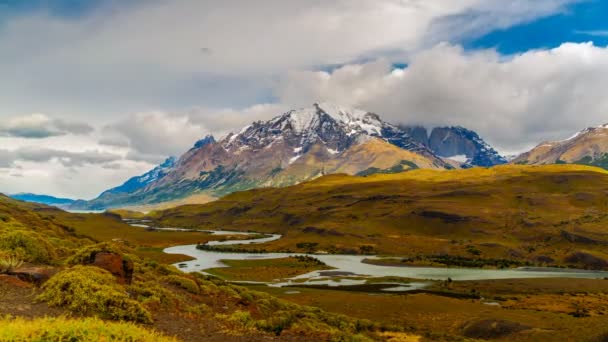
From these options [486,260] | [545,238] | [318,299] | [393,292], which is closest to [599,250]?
[545,238]

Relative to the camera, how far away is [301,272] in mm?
123500

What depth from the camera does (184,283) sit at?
34.0 meters

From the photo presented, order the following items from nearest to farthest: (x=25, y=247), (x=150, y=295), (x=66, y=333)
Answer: (x=66, y=333) < (x=150, y=295) < (x=25, y=247)

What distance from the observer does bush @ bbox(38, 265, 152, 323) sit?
20.7 m

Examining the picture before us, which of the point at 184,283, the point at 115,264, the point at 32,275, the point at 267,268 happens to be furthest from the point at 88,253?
the point at 267,268

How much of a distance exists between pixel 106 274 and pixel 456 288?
88.3 meters

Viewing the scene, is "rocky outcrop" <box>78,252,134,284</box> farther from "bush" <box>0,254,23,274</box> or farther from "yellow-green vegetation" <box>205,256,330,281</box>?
"yellow-green vegetation" <box>205,256,330,281</box>

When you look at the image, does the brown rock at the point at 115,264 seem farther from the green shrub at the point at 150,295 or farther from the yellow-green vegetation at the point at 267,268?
the yellow-green vegetation at the point at 267,268

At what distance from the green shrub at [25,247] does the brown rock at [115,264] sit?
17.9 feet

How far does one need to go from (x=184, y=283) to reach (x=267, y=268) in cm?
9856

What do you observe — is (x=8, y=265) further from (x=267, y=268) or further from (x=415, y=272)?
(x=415, y=272)

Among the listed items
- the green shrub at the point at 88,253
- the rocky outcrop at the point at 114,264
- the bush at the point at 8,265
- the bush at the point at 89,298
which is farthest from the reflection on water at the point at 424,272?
the bush at the point at 89,298

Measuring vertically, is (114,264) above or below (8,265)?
below

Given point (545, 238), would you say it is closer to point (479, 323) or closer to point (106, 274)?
point (479, 323)
